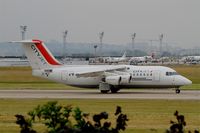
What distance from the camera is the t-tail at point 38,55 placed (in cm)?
5275

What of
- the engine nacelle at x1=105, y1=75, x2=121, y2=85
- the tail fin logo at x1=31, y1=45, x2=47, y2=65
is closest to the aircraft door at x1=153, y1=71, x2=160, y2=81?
the engine nacelle at x1=105, y1=75, x2=121, y2=85

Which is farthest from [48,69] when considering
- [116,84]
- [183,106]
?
[183,106]

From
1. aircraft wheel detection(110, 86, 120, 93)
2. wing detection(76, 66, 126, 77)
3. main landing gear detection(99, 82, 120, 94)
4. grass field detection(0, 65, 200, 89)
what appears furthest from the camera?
grass field detection(0, 65, 200, 89)

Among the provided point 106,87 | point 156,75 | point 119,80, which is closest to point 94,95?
point 106,87

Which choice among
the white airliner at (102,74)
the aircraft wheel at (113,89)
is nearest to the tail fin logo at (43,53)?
the white airliner at (102,74)

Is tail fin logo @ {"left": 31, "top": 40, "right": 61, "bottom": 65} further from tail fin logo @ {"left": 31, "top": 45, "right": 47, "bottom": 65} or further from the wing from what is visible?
the wing

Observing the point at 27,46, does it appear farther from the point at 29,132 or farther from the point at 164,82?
the point at 29,132

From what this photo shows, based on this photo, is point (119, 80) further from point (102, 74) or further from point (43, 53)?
point (43, 53)

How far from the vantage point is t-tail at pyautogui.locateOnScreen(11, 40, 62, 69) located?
52.8 m

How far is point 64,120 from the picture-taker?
41.9ft

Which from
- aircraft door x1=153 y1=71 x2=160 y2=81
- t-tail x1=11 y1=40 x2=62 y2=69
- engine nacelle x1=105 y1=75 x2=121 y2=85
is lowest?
engine nacelle x1=105 y1=75 x2=121 y2=85

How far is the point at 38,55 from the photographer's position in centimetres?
5294

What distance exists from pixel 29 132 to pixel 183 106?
23.8m

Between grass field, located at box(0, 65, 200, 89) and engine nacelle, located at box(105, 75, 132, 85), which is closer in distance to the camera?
engine nacelle, located at box(105, 75, 132, 85)
